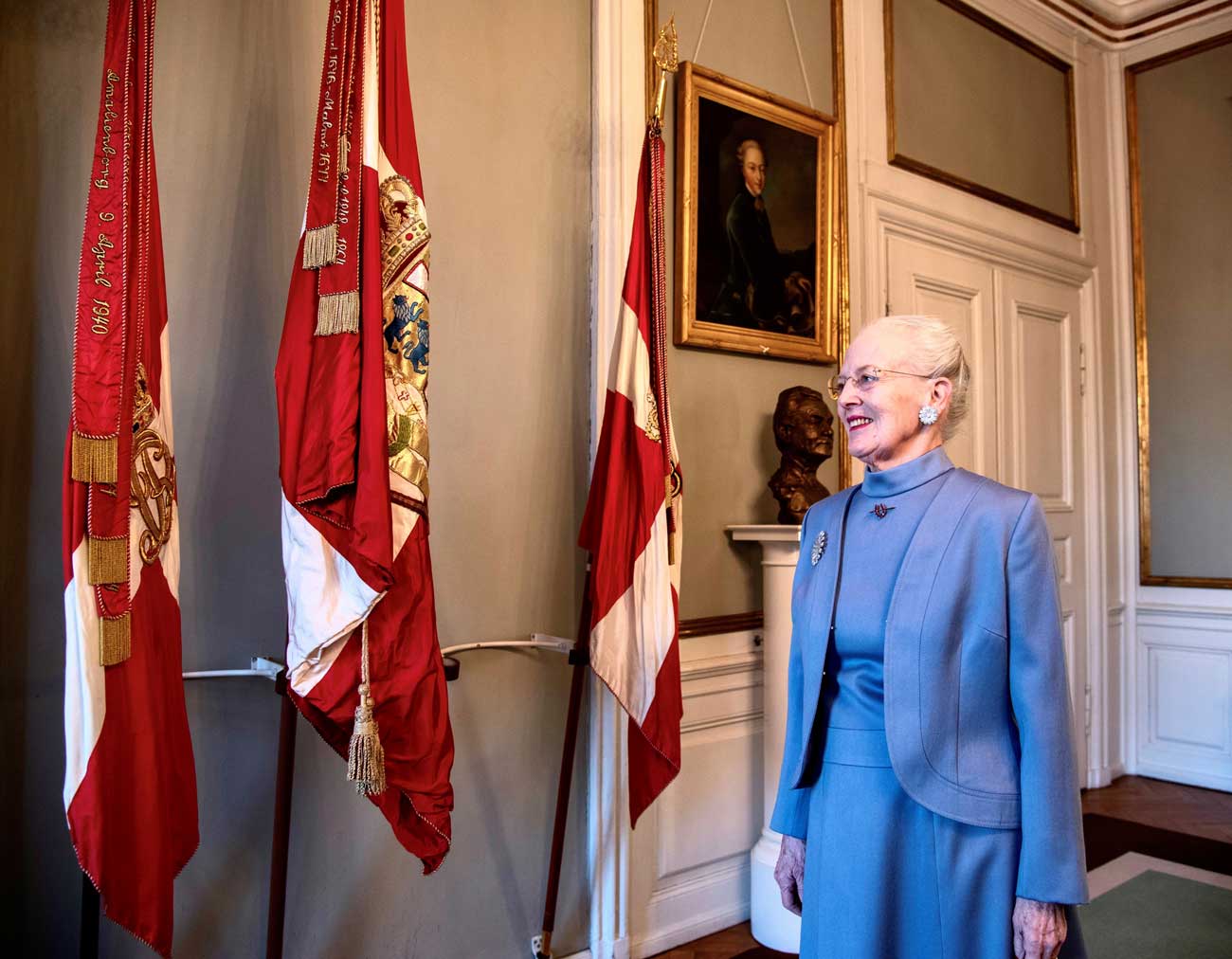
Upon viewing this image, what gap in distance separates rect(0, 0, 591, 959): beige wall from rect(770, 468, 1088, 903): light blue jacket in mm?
1491

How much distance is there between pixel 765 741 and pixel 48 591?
7.02 feet

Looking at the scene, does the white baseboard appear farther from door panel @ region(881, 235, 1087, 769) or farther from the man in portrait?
door panel @ region(881, 235, 1087, 769)

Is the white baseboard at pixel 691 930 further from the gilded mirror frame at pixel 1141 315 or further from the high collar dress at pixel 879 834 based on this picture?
the gilded mirror frame at pixel 1141 315

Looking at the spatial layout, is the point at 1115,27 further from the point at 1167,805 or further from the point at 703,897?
the point at 703,897

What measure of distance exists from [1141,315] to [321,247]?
4745 millimetres

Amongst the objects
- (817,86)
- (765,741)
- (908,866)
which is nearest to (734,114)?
(817,86)

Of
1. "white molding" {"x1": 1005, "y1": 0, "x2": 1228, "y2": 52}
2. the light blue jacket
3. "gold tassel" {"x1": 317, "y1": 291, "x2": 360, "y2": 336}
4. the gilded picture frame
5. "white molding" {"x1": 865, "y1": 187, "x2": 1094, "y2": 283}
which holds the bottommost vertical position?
the light blue jacket

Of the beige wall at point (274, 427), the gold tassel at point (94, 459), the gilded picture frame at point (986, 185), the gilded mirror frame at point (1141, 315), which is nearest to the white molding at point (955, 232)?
the gilded picture frame at point (986, 185)

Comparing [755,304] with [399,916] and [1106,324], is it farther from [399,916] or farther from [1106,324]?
[1106,324]

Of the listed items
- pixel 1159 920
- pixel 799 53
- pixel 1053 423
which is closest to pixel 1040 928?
pixel 1159 920

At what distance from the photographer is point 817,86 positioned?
12.5ft

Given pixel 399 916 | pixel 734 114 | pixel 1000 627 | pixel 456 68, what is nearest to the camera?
pixel 1000 627

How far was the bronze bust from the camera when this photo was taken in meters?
3.24

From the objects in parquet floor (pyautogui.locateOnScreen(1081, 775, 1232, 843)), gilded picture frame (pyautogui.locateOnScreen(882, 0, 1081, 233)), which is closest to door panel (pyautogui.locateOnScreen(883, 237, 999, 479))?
gilded picture frame (pyautogui.locateOnScreen(882, 0, 1081, 233))
